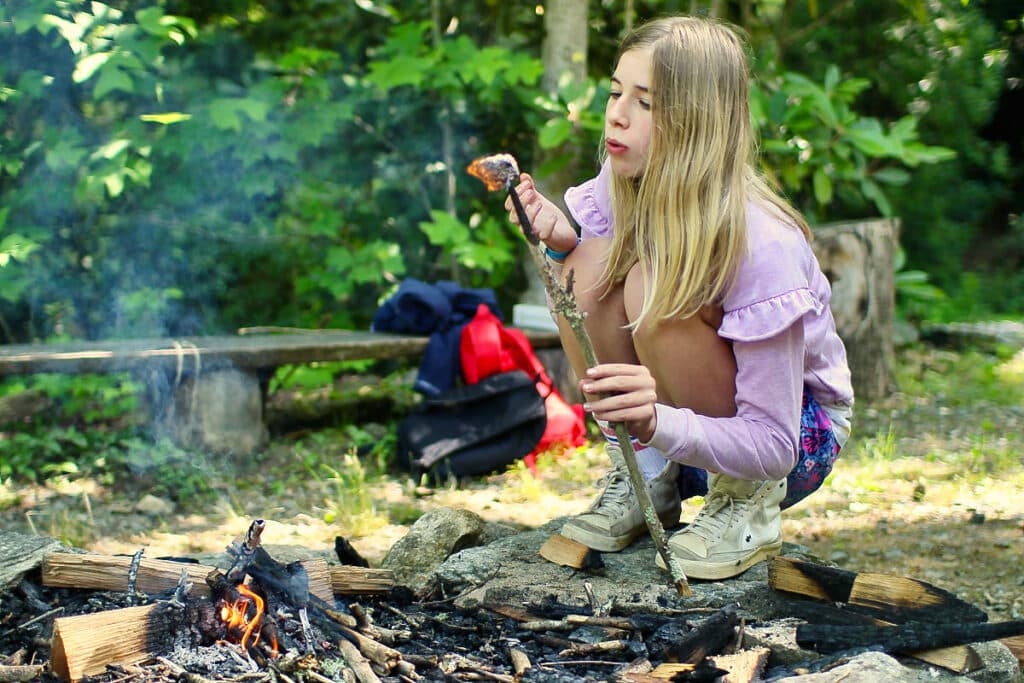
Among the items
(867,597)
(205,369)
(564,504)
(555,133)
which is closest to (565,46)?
(555,133)

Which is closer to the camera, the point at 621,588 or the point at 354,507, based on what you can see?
the point at 621,588

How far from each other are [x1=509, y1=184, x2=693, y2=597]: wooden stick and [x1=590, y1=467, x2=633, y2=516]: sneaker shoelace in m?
0.32

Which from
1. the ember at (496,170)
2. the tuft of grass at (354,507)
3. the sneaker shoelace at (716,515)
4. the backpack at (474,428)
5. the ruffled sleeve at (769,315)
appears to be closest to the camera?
the ember at (496,170)

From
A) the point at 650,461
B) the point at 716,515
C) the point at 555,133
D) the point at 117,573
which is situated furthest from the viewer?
the point at 555,133

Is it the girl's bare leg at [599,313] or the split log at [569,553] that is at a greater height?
the girl's bare leg at [599,313]

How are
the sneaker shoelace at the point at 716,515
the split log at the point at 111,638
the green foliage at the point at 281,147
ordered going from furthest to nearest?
1. the green foliage at the point at 281,147
2. the sneaker shoelace at the point at 716,515
3. the split log at the point at 111,638

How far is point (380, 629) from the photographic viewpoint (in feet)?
7.26

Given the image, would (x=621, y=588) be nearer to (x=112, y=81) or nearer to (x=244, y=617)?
(x=244, y=617)

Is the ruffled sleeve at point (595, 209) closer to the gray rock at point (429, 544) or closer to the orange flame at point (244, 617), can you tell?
the gray rock at point (429, 544)

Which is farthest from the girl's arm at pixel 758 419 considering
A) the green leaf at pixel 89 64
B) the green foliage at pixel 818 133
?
the green leaf at pixel 89 64

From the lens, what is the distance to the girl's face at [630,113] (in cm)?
235

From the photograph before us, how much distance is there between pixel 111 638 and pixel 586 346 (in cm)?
107

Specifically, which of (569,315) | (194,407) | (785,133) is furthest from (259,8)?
(569,315)

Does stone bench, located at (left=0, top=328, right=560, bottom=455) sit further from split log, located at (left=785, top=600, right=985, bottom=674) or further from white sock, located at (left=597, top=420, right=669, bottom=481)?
split log, located at (left=785, top=600, right=985, bottom=674)
